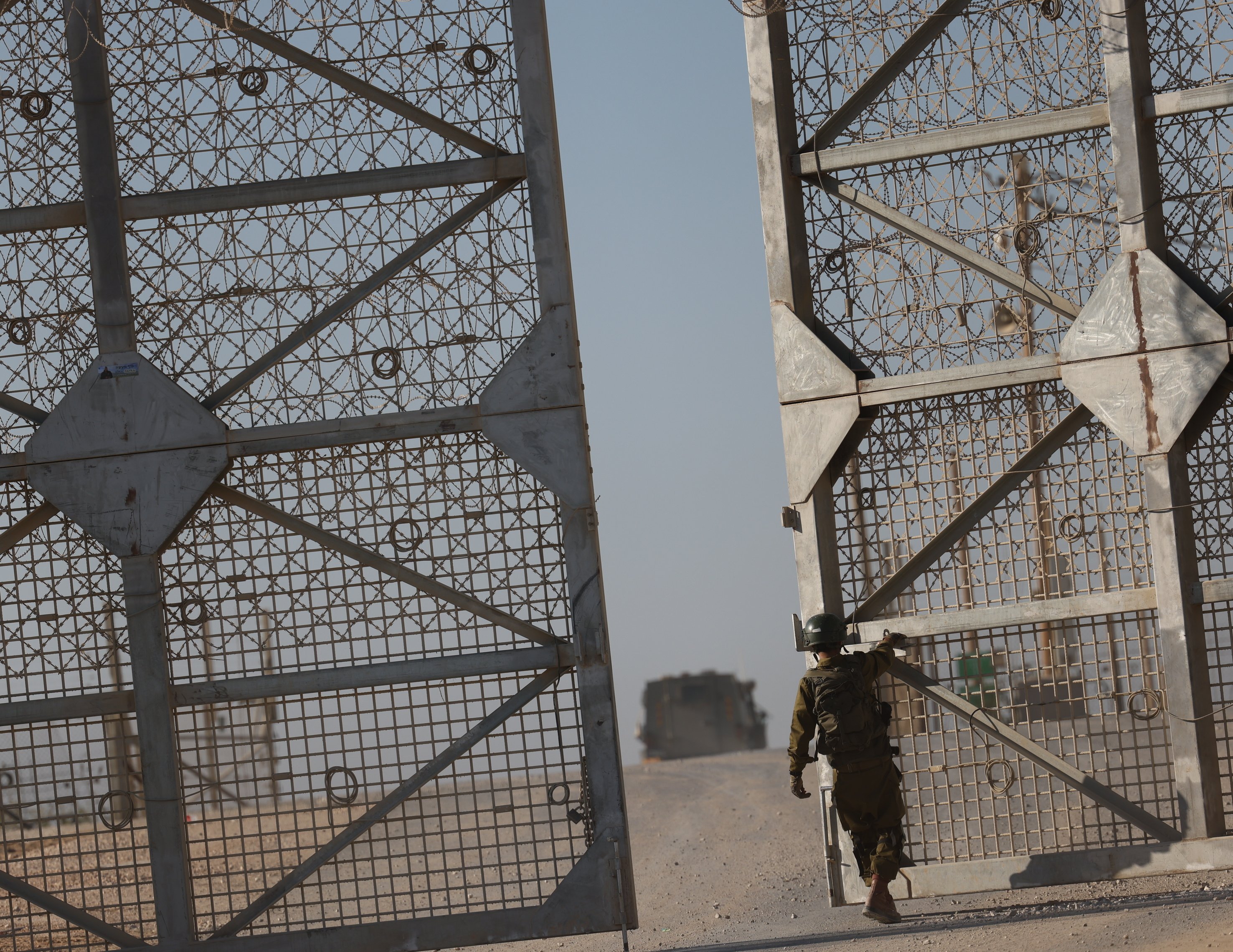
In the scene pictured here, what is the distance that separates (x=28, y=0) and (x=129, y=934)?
433 centimetres

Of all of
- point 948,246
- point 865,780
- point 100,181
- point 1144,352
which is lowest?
point 865,780

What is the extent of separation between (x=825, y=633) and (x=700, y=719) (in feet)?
52.3

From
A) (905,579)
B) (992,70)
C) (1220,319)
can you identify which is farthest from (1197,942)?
(992,70)

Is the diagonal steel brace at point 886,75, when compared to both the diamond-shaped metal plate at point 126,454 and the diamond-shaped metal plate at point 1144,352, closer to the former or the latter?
the diamond-shaped metal plate at point 1144,352

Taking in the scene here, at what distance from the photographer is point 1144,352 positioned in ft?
17.6

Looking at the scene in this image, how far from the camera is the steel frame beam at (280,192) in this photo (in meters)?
5.64

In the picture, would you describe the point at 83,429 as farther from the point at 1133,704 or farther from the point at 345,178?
the point at 1133,704

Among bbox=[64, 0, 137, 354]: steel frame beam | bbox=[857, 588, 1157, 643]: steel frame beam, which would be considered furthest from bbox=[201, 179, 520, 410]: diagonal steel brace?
bbox=[857, 588, 1157, 643]: steel frame beam

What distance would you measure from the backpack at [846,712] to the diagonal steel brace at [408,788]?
3.74 ft

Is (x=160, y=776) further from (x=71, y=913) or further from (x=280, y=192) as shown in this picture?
(x=280, y=192)

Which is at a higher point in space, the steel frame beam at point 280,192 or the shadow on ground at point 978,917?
the steel frame beam at point 280,192

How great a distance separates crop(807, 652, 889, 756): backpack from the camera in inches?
207

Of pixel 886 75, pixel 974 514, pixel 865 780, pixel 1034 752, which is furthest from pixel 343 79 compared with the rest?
pixel 1034 752

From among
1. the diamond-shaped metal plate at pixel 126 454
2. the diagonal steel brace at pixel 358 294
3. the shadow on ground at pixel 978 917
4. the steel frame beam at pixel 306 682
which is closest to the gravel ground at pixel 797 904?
the shadow on ground at pixel 978 917
